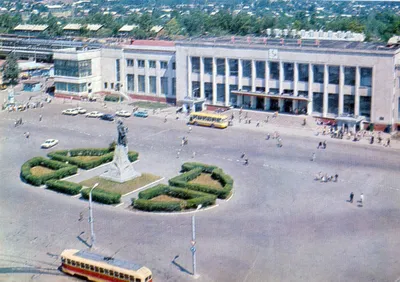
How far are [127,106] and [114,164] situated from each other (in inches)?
1371

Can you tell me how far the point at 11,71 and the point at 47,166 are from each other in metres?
51.2

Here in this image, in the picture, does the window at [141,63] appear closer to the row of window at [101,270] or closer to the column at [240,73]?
the column at [240,73]

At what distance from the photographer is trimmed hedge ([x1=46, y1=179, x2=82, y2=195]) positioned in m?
46.9

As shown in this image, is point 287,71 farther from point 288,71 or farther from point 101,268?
point 101,268

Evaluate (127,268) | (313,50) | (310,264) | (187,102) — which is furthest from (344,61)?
(127,268)

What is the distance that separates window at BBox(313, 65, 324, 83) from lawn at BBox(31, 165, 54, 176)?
35.0m

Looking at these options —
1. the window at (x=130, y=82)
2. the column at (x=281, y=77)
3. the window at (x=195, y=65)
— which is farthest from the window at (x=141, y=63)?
the column at (x=281, y=77)

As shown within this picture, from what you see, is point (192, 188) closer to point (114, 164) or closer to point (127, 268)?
point (114, 164)

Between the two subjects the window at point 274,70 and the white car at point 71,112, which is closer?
the window at point 274,70

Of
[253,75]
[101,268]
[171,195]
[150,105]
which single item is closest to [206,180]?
[171,195]

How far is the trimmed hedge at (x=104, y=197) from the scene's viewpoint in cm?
4447

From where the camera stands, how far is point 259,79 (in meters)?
76.8

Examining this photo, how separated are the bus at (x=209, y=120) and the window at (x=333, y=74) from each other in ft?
43.6

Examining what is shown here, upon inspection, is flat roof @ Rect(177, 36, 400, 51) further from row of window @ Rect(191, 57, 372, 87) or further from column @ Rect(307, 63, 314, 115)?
column @ Rect(307, 63, 314, 115)
